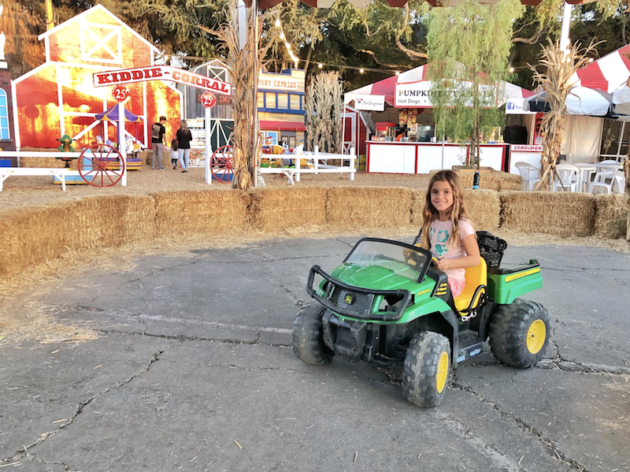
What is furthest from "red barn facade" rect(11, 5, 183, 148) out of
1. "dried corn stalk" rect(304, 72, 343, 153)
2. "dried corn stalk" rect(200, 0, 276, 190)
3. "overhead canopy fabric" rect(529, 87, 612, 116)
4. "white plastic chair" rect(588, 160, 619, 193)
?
"white plastic chair" rect(588, 160, 619, 193)

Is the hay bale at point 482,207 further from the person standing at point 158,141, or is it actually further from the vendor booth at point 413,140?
the person standing at point 158,141

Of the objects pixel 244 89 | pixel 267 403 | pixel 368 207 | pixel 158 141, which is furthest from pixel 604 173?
pixel 158 141

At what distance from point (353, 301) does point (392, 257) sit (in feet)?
1.64

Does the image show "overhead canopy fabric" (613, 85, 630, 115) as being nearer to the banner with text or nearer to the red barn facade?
the banner with text

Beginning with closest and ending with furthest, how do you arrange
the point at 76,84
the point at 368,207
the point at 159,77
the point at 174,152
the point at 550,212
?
the point at 550,212, the point at 368,207, the point at 159,77, the point at 76,84, the point at 174,152

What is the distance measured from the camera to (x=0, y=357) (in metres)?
3.61

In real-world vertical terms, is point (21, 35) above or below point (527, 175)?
above

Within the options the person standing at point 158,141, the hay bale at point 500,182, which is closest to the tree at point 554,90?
the hay bale at point 500,182

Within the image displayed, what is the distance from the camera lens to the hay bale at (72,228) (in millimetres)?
5609

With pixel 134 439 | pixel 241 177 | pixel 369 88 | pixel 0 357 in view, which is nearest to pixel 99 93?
pixel 369 88

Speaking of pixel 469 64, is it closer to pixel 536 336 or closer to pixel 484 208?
pixel 484 208

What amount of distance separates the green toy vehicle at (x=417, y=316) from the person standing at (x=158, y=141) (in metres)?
15.9

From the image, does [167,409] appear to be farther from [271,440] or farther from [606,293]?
[606,293]

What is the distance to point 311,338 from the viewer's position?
348 cm
